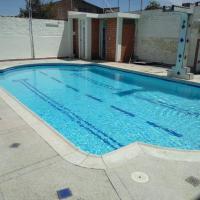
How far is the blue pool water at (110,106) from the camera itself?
478 centimetres

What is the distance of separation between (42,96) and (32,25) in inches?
299

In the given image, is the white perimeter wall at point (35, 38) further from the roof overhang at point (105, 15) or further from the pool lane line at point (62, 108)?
the pool lane line at point (62, 108)

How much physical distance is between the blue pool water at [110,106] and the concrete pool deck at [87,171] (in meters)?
1.13

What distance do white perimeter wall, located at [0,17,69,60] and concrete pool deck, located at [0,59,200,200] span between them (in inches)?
419

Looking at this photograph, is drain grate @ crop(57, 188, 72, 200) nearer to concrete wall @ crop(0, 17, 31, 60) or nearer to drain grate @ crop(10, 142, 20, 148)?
drain grate @ crop(10, 142, 20, 148)

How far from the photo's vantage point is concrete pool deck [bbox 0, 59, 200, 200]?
2.43 metres

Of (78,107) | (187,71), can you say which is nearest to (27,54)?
(78,107)

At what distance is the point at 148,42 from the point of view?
13.2 metres

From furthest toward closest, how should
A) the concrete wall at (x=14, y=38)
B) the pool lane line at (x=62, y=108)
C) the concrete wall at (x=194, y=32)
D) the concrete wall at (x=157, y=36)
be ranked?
the concrete wall at (x=14, y=38) < the concrete wall at (x=157, y=36) < the concrete wall at (x=194, y=32) < the pool lane line at (x=62, y=108)

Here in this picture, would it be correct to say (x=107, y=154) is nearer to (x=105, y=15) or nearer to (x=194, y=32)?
(x=194, y=32)

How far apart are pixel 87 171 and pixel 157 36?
11.5 metres

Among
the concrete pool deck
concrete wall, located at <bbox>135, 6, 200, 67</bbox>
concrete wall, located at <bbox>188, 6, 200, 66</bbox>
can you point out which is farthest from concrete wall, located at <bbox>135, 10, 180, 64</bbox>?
the concrete pool deck

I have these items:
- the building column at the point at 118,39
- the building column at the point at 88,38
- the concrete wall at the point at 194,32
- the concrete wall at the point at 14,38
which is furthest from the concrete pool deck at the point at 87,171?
the building column at the point at 88,38

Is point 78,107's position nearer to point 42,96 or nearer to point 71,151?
point 42,96
